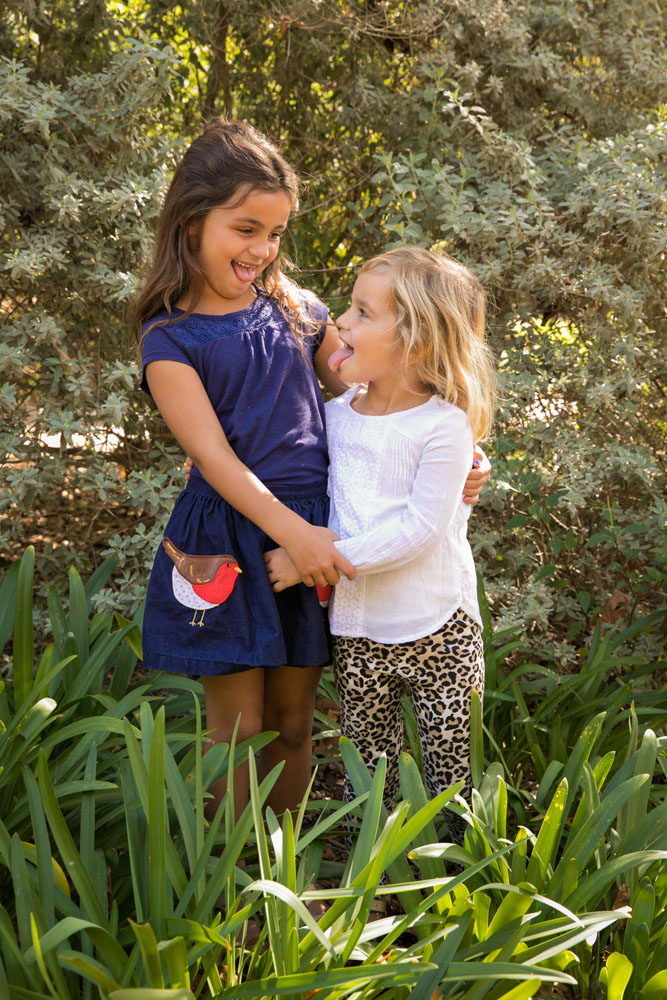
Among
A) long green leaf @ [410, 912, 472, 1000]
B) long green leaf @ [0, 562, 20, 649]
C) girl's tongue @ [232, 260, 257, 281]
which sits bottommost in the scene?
long green leaf @ [0, 562, 20, 649]

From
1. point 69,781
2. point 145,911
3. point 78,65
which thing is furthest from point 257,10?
point 145,911

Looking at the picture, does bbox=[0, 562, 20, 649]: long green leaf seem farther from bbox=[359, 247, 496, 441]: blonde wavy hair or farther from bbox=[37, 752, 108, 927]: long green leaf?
bbox=[359, 247, 496, 441]: blonde wavy hair

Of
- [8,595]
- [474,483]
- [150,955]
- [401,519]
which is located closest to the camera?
[150,955]

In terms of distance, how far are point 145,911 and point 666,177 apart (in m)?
2.71

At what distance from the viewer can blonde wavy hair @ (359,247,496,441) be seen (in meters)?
1.93

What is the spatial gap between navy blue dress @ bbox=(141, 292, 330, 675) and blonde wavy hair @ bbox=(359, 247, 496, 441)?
0.92 ft

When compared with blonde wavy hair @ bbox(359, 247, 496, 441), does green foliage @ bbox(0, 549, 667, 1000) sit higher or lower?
lower

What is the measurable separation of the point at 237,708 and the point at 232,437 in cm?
60

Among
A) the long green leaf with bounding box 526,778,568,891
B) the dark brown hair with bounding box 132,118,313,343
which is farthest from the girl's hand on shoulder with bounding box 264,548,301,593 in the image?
the long green leaf with bounding box 526,778,568,891

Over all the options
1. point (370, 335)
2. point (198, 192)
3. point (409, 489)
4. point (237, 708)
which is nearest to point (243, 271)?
point (198, 192)

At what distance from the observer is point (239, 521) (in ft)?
6.59

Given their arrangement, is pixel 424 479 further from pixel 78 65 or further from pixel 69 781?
pixel 78 65

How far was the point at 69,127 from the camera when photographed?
2.92 m

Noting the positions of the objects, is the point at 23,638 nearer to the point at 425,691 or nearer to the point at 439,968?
the point at 425,691
